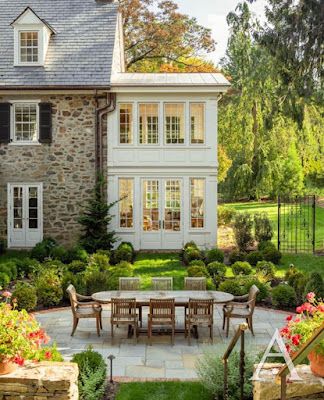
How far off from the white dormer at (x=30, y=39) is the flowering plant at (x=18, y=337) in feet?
49.7

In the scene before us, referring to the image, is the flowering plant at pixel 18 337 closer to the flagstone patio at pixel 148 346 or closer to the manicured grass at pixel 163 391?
the manicured grass at pixel 163 391

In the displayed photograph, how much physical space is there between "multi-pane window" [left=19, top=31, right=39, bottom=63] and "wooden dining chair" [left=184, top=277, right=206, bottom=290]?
38.5 ft

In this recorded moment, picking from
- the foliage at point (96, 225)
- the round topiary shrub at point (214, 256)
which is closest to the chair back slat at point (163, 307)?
the round topiary shrub at point (214, 256)

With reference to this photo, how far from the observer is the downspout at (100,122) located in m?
20.3

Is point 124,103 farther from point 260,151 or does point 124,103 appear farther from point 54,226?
point 260,151

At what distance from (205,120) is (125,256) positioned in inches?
218

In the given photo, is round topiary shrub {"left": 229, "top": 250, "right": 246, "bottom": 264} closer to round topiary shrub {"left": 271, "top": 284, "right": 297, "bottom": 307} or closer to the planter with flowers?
round topiary shrub {"left": 271, "top": 284, "right": 297, "bottom": 307}

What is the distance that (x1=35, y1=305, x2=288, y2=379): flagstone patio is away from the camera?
9.53 m

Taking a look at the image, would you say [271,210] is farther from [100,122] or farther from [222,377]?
[222,377]

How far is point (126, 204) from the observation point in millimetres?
20734

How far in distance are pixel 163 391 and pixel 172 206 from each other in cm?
1247

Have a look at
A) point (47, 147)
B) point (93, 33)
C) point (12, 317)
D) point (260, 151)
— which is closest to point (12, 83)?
point (47, 147)

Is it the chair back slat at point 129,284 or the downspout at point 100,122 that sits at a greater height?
the downspout at point 100,122

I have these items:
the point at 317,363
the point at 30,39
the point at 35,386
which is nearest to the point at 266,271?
the point at 317,363
